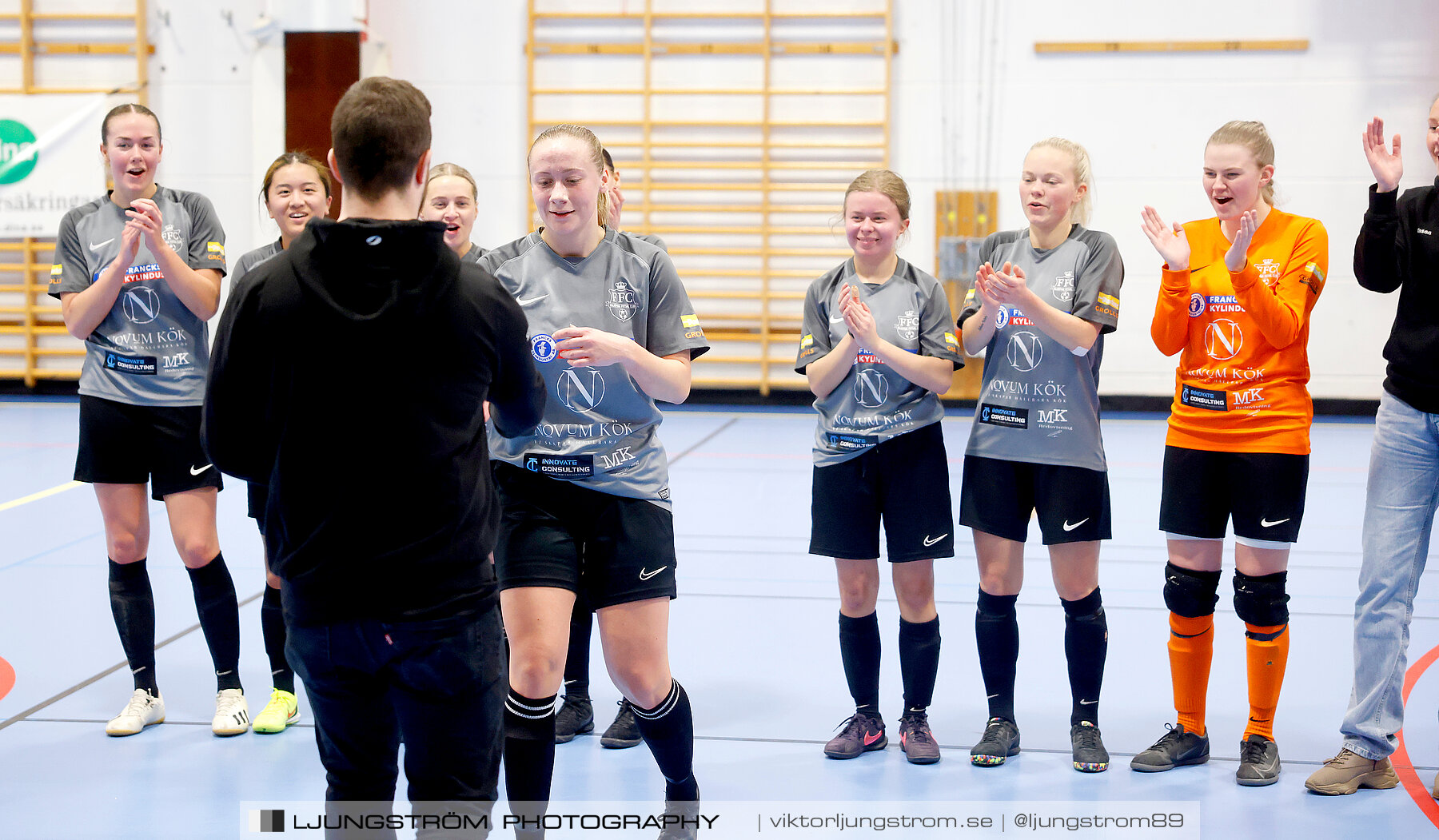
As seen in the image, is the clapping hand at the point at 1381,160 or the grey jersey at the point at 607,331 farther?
the clapping hand at the point at 1381,160

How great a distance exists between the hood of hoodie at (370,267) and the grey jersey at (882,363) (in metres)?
1.58

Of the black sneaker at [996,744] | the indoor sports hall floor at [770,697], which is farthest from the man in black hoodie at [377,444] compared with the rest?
the black sneaker at [996,744]

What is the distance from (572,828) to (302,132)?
8147mm

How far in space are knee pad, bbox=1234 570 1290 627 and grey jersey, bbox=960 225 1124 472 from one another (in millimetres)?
479

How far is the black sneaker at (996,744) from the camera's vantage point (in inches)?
117

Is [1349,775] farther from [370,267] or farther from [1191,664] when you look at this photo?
[370,267]

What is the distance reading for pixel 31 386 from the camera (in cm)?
1000

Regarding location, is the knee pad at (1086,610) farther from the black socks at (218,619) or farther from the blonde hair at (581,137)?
the black socks at (218,619)

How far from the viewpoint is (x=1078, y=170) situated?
304 centimetres

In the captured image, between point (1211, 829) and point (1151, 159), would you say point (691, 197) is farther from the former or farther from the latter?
point (1211, 829)

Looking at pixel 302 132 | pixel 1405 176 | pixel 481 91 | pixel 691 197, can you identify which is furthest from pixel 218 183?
pixel 1405 176

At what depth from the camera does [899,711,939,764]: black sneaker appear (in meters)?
2.99

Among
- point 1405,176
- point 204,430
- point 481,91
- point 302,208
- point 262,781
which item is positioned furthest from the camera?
point 481,91

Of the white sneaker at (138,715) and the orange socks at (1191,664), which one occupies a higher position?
the orange socks at (1191,664)
